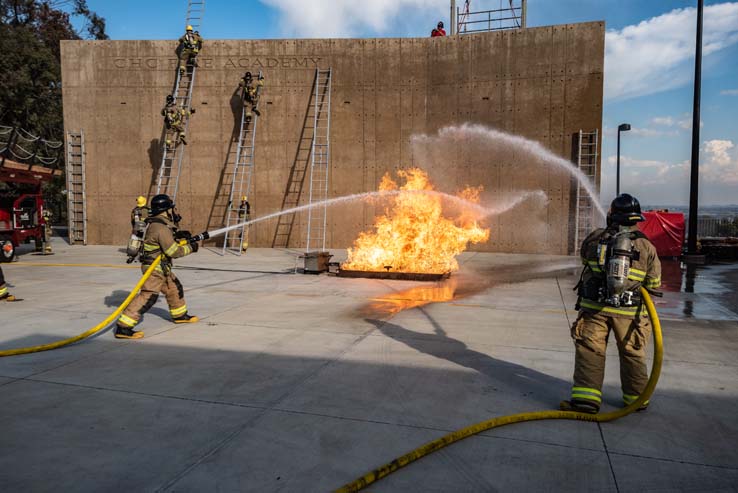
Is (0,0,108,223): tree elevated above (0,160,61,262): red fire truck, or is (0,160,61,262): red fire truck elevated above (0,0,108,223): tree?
(0,0,108,223): tree

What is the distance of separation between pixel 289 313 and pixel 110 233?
48.3 ft

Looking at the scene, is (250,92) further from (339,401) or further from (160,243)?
(339,401)

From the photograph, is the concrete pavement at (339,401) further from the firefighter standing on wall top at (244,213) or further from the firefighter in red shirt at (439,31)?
the firefighter in red shirt at (439,31)

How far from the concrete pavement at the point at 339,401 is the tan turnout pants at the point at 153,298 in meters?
0.31

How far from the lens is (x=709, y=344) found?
6133mm

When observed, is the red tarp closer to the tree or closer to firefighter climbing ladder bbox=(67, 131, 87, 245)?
firefighter climbing ladder bbox=(67, 131, 87, 245)

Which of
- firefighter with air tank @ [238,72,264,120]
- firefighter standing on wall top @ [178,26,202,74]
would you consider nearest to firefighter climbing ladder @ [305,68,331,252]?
firefighter with air tank @ [238,72,264,120]

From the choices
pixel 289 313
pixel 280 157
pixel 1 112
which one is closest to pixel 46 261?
pixel 280 157

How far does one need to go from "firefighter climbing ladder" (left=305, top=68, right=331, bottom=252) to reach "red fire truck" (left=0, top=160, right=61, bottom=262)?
8667 mm

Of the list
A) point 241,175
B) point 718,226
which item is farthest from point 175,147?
point 718,226

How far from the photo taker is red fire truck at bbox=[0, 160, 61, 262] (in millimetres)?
14461

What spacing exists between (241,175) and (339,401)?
15.4 meters

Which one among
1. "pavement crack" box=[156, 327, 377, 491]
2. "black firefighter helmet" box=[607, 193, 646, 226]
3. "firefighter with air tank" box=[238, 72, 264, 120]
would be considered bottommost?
"pavement crack" box=[156, 327, 377, 491]

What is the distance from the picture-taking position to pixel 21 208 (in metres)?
15.8
